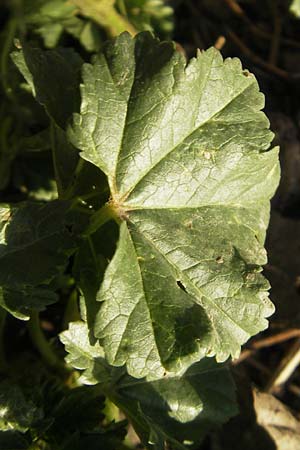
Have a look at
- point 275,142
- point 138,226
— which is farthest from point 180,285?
point 275,142

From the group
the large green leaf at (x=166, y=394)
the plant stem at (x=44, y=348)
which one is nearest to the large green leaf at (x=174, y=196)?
the large green leaf at (x=166, y=394)

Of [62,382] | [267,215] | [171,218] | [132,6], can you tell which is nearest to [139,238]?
[171,218]

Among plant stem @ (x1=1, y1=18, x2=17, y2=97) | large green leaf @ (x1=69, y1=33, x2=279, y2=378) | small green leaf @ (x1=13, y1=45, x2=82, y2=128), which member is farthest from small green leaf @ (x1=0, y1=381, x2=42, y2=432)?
plant stem @ (x1=1, y1=18, x2=17, y2=97)

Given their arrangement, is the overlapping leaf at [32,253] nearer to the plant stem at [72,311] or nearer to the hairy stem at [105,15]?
the plant stem at [72,311]

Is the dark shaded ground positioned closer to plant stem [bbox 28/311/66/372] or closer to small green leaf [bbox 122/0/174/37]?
small green leaf [bbox 122/0/174/37]

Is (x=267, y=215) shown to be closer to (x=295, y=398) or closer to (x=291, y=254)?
(x=291, y=254)

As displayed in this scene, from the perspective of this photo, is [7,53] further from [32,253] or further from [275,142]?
[275,142]

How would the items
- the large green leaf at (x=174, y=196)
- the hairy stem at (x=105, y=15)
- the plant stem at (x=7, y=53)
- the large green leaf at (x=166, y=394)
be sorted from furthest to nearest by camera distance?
the hairy stem at (x=105, y=15)
the plant stem at (x=7, y=53)
the large green leaf at (x=166, y=394)
the large green leaf at (x=174, y=196)
